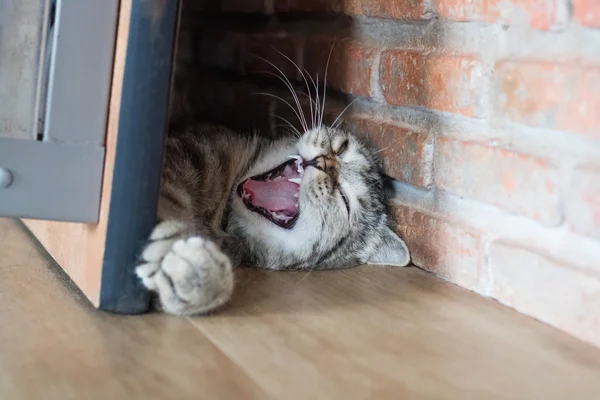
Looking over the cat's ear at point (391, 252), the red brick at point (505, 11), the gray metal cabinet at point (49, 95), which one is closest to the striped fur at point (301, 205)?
the cat's ear at point (391, 252)

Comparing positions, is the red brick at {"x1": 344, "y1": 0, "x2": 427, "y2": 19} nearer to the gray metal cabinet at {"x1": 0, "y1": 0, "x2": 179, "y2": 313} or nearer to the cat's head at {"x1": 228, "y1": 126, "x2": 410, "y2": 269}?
the cat's head at {"x1": 228, "y1": 126, "x2": 410, "y2": 269}

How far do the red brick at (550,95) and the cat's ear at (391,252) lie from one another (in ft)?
1.19

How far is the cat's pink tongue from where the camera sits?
1.45 meters

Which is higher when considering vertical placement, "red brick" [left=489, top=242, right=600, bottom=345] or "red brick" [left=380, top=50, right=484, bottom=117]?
"red brick" [left=380, top=50, right=484, bottom=117]

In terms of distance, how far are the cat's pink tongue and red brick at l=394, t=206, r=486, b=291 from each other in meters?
0.24

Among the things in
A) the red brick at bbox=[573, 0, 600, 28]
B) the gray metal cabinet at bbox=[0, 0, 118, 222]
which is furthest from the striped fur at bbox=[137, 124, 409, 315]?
the red brick at bbox=[573, 0, 600, 28]

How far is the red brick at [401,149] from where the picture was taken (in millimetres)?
1322

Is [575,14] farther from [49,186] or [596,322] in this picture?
[49,186]

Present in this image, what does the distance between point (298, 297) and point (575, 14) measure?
2.12 feet

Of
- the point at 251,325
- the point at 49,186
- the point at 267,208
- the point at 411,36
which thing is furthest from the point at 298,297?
the point at 411,36

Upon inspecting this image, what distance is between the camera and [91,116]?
97 cm

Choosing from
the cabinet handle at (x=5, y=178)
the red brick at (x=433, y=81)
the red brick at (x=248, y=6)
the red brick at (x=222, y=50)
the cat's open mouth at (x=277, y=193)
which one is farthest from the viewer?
the red brick at (x=222, y=50)

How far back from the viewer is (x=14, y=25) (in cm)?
95

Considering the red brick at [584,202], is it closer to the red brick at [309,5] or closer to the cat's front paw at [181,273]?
the cat's front paw at [181,273]
